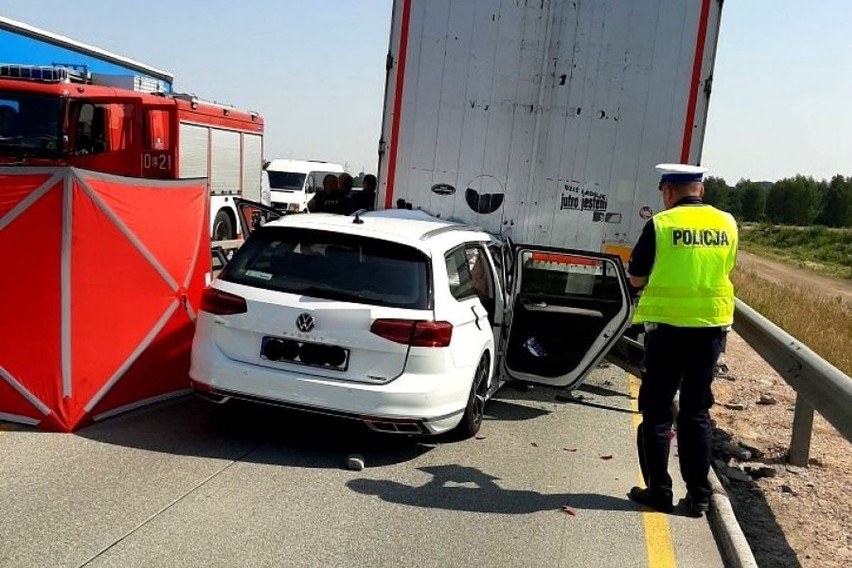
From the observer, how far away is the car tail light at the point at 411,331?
5.70 meters

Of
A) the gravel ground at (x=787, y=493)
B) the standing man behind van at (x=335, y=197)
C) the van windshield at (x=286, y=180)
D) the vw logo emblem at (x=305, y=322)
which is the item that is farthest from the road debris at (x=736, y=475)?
the van windshield at (x=286, y=180)

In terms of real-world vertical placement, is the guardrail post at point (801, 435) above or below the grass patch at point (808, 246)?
above

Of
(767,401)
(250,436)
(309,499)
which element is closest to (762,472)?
(767,401)

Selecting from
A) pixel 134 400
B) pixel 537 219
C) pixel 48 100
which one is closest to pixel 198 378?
pixel 134 400

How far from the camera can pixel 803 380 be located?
6.00 metres

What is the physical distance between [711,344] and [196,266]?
13.4 feet

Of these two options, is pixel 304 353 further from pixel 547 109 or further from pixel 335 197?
pixel 335 197

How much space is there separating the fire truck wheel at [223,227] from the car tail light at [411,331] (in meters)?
11.6

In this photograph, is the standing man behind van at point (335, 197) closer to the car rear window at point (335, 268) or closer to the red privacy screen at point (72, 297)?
the red privacy screen at point (72, 297)

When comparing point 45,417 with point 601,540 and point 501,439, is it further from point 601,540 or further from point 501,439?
point 601,540

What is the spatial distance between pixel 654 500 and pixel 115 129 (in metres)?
11.5

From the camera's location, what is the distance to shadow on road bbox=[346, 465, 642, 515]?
17.4 feet

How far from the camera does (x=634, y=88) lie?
8.74 m

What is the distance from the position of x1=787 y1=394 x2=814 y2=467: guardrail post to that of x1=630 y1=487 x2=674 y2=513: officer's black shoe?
5.07 feet
